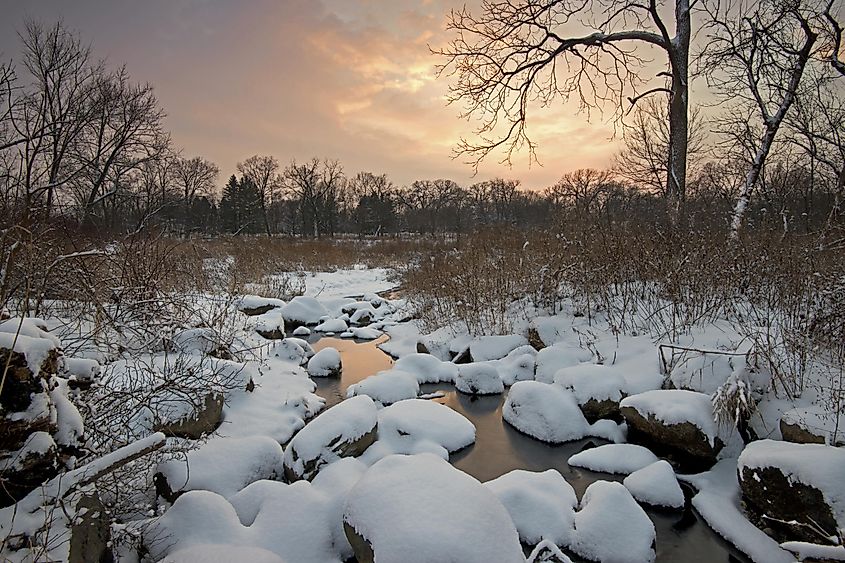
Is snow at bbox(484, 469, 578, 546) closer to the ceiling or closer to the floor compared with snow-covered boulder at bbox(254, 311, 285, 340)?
closer to the floor

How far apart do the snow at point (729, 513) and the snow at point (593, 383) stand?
4.44 feet

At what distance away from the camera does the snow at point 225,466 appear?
12.6 ft

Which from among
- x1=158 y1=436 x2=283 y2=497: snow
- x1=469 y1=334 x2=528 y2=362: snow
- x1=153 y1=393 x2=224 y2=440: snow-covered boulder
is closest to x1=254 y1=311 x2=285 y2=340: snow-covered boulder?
x1=153 y1=393 x2=224 y2=440: snow-covered boulder

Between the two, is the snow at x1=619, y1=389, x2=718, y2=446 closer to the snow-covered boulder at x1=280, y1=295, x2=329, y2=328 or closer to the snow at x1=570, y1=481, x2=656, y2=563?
the snow at x1=570, y1=481, x2=656, y2=563

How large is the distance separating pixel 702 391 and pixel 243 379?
5682 millimetres

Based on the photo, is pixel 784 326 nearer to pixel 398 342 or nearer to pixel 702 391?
pixel 702 391

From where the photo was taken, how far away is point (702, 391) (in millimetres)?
5086

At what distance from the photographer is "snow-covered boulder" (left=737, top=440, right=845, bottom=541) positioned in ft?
10.0

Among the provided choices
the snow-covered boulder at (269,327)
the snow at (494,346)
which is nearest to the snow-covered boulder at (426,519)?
the snow at (494,346)

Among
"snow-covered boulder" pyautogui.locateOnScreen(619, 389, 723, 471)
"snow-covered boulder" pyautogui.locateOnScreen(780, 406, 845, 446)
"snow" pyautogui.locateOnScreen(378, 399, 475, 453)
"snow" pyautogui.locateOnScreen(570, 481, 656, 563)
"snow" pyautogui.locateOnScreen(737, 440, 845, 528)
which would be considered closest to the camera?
"snow" pyautogui.locateOnScreen(737, 440, 845, 528)

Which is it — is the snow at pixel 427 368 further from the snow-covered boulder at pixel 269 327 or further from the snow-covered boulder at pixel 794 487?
the snow-covered boulder at pixel 794 487

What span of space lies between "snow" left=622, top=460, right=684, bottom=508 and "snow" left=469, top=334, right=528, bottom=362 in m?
3.90

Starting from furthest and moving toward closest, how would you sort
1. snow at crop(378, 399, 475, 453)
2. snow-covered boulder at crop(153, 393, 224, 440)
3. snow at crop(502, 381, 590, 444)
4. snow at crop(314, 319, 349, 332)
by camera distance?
1. snow at crop(314, 319, 349, 332)
2. snow at crop(502, 381, 590, 444)
3. snow at crop(378, 399, 475, 453)
4. snow-covered boulder at crop(153, 393, 224, 440)

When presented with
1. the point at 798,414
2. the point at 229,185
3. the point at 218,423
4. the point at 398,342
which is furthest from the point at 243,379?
the point at 229,185
